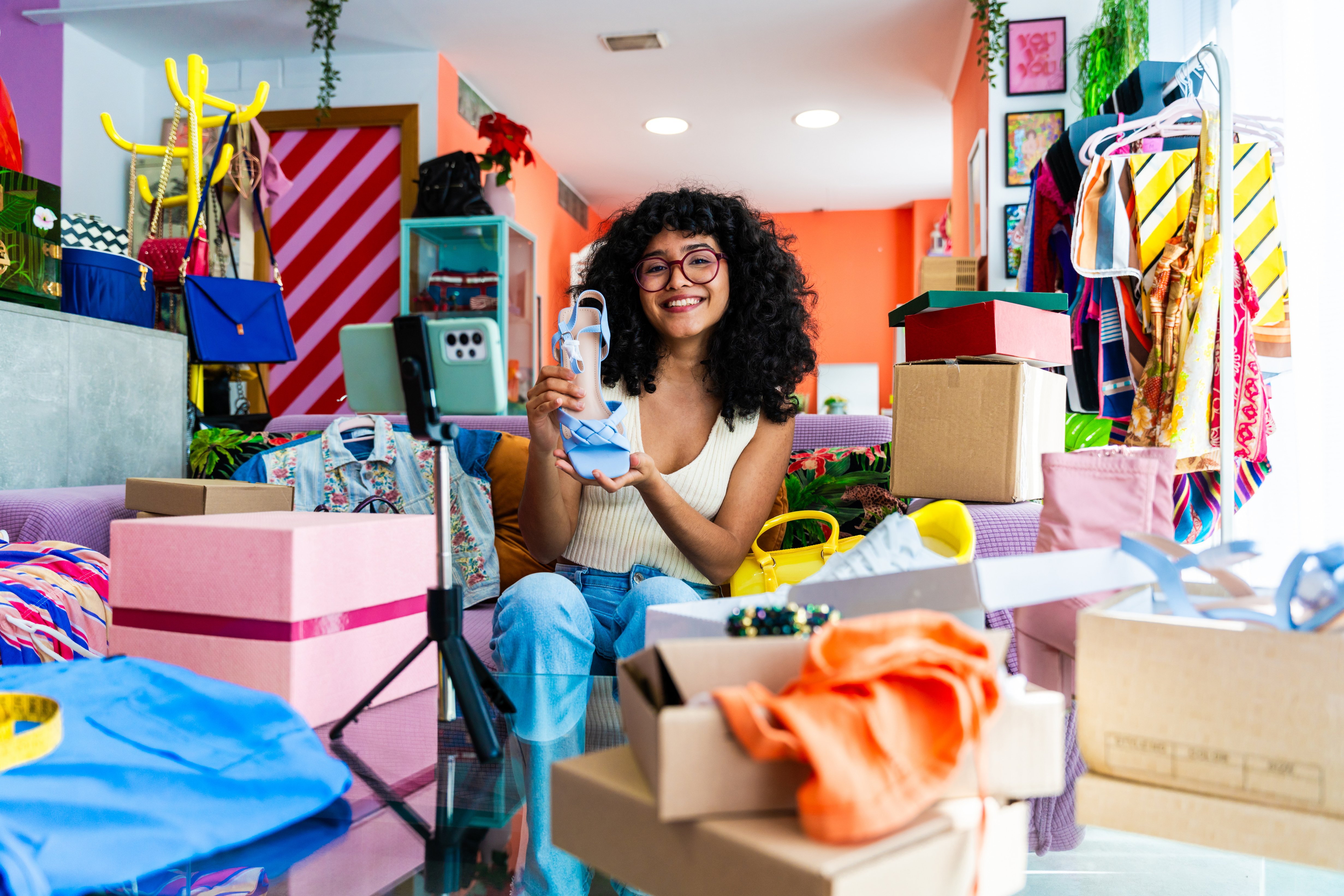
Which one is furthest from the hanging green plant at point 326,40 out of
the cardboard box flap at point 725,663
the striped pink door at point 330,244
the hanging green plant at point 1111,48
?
the cardboard box flap at point 725,663

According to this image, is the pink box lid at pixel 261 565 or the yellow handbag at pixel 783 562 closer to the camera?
the pink box lid at pixel 261 565

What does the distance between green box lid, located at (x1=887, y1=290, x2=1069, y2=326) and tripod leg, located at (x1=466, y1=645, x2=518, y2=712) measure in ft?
3.34

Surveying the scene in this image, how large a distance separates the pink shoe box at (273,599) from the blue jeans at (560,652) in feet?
0.55

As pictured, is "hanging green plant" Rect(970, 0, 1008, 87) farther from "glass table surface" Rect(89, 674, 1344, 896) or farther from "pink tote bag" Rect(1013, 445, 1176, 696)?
"glass table surface" Rect(89, 674, 1344, 896)

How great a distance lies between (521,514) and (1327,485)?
1.39 meters

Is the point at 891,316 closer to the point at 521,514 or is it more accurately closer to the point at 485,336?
the point at 521,514

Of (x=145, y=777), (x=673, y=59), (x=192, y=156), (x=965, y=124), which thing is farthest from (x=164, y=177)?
(x=965, y=124)

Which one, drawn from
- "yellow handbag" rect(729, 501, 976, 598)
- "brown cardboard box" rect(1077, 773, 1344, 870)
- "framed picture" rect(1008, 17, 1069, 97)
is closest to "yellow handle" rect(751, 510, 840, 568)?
"yellow handbag" rect(729, 501, 976, 598)

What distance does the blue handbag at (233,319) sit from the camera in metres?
2.58

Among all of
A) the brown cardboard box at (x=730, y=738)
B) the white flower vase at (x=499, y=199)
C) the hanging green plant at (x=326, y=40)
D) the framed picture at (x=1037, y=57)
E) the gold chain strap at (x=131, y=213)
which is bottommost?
the brown cardboard box at (x=730, y=738)

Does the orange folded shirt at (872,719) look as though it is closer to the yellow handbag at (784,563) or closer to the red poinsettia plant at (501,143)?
the yellow handbag at (784,563)

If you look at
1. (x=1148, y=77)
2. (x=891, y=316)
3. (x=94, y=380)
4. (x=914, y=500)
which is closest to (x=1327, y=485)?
(x=914, y=500)

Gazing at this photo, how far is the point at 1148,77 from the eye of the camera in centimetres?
197

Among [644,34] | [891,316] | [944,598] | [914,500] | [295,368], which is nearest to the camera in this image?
[944,598]
